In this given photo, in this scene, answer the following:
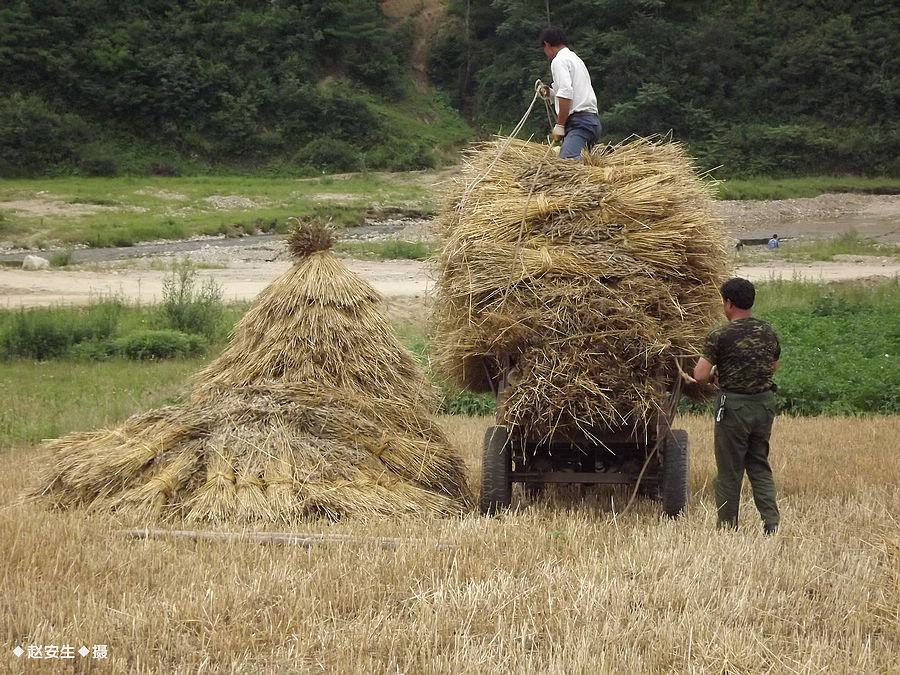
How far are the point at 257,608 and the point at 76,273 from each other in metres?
20.3

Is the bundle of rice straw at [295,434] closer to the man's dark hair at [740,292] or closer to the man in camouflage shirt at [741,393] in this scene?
the man in camouflage shirt at [741,393]

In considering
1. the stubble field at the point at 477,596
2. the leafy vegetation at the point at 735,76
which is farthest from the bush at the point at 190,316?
the leafy vegetation at the point at 735,76

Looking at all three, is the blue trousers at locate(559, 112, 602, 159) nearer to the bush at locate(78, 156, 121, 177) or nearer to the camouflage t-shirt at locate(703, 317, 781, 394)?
→ the camouflage t-shirt at locate(703, 317, 781, 394)

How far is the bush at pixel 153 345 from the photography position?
48.6 ft

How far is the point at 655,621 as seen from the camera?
183 inches

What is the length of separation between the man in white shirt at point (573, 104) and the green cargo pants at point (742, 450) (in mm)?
2684

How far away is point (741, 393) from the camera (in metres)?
6.10

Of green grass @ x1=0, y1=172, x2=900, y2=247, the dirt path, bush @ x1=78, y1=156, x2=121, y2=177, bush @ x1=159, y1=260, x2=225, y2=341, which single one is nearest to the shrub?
the dirt path

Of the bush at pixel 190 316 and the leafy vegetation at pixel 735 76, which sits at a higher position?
the leafy vegetation at pixel 735 76

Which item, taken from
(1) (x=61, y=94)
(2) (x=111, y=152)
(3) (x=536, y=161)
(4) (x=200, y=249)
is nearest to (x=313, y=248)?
(3) (x=536, y=161)

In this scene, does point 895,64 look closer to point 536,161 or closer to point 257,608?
point 536,161

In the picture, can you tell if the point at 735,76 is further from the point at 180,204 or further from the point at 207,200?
the point at 180,204

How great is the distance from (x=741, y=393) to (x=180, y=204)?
3261 cm

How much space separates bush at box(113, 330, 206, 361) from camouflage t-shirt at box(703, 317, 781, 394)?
411 inches
